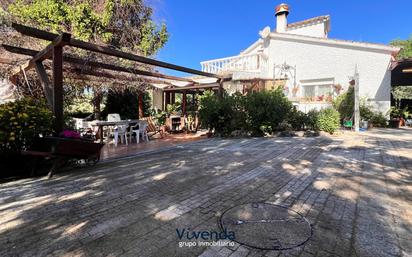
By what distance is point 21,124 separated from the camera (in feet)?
14.1

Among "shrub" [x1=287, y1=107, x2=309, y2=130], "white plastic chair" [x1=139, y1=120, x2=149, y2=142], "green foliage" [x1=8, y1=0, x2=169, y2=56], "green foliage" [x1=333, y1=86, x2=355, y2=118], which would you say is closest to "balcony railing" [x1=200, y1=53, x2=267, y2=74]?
"green foliage" [x1=8, y1=0, x2=169, y2=56]

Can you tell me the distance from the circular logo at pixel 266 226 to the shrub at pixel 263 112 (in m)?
7.10

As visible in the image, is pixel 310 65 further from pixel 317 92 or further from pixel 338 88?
pixel 338 88

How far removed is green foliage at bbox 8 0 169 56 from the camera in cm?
1071

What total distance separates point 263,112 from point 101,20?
30.1ft

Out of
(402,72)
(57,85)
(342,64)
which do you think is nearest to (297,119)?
(342,64)

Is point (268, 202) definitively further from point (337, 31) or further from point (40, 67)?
point (337, 31)

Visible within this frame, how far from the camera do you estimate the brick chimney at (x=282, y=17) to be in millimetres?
16734

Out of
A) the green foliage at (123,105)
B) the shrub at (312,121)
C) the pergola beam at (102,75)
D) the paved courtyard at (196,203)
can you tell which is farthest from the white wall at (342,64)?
the green foliage at (123,105)

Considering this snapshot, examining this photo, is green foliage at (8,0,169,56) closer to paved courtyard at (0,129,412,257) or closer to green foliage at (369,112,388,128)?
paved courtyard at (0,129,412,257)

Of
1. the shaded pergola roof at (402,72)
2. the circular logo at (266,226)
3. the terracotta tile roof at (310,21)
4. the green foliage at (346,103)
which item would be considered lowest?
the circular logo at (266,226)

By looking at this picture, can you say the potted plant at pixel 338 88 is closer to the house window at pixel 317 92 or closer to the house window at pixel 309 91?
the house window at pixel 317 92

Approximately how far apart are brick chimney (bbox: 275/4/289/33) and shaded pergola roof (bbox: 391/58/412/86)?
752 cm

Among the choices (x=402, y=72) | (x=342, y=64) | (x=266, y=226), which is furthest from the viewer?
(x=342, y=64)
